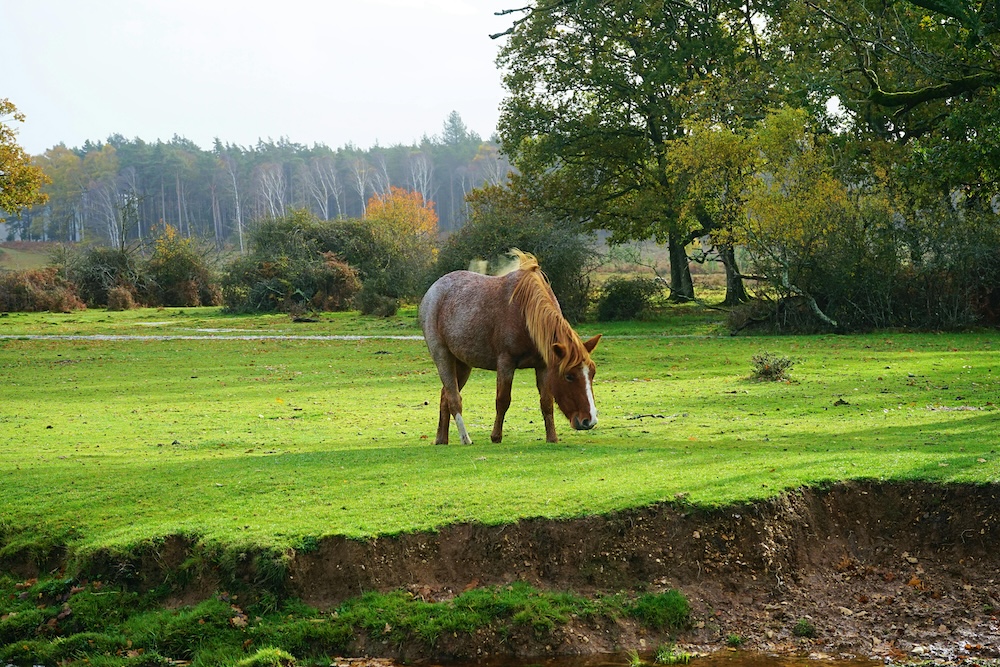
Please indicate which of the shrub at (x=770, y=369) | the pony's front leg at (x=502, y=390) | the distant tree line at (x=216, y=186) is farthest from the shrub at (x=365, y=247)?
the distant tree line at (x=216, y=186)

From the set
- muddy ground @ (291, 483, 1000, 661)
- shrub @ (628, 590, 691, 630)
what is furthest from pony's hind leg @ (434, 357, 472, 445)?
shrub @ (628, 590, 691, 630)

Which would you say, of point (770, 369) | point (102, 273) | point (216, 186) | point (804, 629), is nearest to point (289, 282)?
point (102, 273)

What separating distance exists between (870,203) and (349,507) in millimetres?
27064

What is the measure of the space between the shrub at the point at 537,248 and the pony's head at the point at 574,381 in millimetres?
26331

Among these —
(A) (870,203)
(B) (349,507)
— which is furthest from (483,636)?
(A) (870,203)

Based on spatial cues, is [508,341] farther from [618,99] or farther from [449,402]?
[618,99]

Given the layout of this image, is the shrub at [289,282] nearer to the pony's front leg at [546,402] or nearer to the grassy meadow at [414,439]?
the grassy meadow at [414,439]

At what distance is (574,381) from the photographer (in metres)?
11.6

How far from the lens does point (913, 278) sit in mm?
31781

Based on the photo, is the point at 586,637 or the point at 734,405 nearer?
the point at 586,637

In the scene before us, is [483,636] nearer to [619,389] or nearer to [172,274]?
[619,389]

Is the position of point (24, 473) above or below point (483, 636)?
above

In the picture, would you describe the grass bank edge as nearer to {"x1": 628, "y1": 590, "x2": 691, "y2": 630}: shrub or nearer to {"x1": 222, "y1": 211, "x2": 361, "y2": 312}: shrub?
{"x1": 628, "y1": 590, "x2": 691, "y2": 630}: shrub

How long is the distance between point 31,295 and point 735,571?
183 feet
